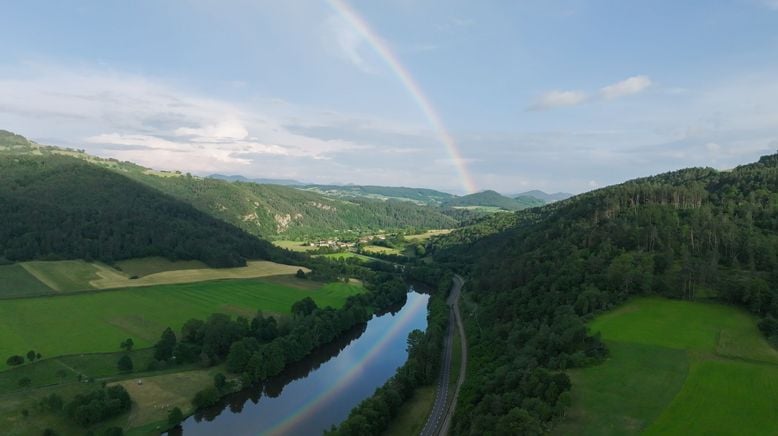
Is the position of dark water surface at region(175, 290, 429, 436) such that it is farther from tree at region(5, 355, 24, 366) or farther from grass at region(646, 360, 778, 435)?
grass at region(646, 360, 778, 435)

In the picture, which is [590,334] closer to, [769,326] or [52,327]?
[769,326]

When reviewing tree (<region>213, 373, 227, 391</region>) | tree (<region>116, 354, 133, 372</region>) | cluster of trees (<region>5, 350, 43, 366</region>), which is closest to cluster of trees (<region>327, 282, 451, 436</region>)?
tree (<region>213, 373, 227, 391</region>)

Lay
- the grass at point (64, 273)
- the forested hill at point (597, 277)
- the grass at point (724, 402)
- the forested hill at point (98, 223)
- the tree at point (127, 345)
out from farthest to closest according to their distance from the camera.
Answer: the forested hill at point (98, 223) → the grass at point (64, 273) → the tree at point (127, 345) → the forested hill at point (597, 277) → the grass at point (724, 402)

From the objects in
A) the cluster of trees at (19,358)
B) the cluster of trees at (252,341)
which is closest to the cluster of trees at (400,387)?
the cluster of trees at (252,341)

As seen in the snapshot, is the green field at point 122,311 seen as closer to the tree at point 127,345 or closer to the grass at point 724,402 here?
the tree at point 127,345

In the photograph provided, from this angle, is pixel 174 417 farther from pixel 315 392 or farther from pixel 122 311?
pixel 122 311

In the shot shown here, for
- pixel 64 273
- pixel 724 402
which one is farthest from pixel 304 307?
pixel 724 402
